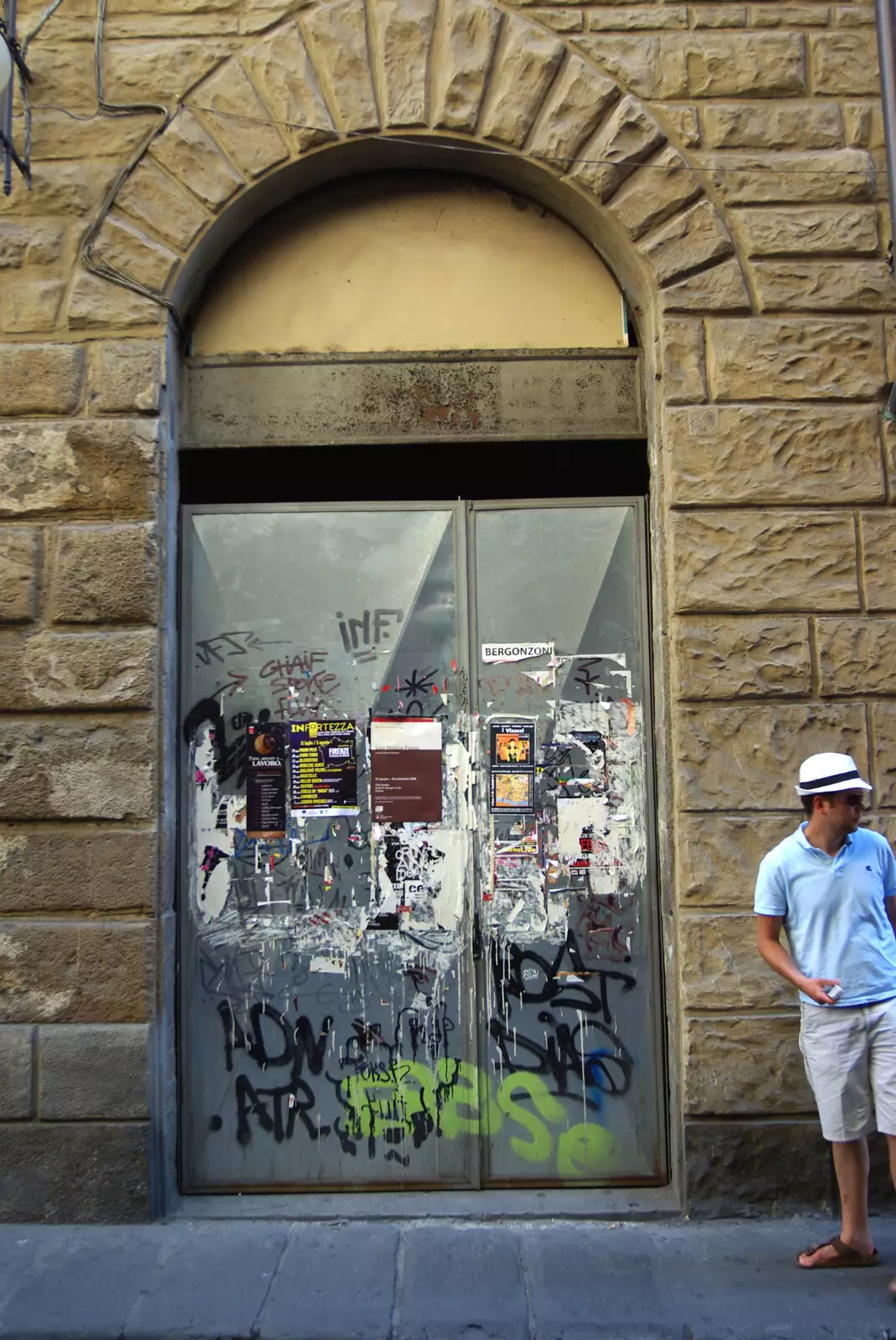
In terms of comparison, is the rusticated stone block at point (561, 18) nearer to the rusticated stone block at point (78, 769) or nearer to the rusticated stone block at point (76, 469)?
the rusticated stone block at point (76, 469)

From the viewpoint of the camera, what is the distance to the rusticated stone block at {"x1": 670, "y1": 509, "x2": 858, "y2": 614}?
4449mm

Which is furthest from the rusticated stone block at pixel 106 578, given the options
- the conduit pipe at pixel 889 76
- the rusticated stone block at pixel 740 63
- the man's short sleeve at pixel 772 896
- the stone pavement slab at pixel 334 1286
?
the conduit pipe at pixel 889 76

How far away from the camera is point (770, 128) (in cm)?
465

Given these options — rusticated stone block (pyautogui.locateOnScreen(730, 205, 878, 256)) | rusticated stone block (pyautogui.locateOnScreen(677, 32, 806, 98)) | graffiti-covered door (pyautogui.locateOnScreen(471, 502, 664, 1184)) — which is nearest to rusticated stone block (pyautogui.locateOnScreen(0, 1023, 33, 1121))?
graffiti-covered door (pyautogui.locateOnScreen(471, 502, 664, 1184))

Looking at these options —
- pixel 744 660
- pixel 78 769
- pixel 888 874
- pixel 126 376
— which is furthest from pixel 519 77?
pixel 888 874

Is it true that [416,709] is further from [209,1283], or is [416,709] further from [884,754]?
[209,1283]

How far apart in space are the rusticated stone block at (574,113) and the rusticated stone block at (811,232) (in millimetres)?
821

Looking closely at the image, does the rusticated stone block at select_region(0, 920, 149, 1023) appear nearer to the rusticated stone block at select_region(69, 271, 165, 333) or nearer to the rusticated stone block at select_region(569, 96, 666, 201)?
the rusticated stone block at select_region(69, 271, 165, 333)

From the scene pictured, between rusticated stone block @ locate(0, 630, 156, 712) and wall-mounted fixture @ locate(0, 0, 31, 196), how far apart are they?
2072mm

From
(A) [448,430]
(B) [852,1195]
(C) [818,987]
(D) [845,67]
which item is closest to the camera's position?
(C) [818,987]

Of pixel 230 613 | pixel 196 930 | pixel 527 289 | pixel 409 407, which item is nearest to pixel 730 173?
pixel 527 289

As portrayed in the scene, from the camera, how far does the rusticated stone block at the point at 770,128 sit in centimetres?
464

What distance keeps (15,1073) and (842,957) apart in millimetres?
3307

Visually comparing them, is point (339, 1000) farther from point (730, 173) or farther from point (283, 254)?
point (730, 173)
